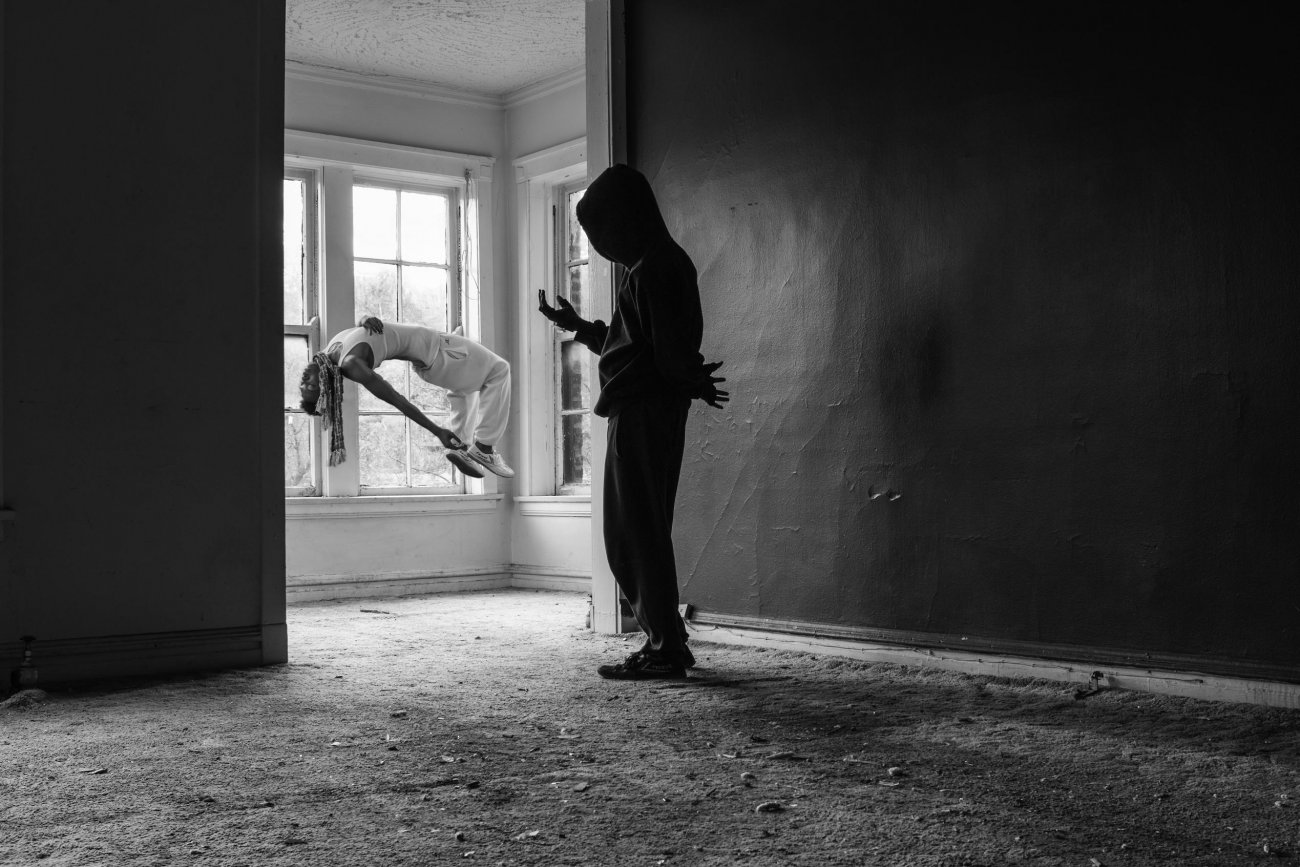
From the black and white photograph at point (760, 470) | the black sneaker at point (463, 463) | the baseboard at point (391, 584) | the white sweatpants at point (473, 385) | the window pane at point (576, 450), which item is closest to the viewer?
the black and white photograph at point (760, 470)

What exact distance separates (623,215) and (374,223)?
13.9ft

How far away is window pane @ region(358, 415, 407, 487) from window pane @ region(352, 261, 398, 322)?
68 cm

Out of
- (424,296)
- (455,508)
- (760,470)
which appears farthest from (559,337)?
(760,470)

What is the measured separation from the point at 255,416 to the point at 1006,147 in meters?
2.77

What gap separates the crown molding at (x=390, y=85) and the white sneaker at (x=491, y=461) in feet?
7.77

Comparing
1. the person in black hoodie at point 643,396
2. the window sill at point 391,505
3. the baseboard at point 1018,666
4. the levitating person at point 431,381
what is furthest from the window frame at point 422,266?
the person in black hoodie at point 643,396

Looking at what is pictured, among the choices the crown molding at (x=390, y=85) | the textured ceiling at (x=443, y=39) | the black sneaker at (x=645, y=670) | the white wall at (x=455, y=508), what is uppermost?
the textured ceiling at (x=443, y=39)

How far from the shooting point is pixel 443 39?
6.99 metres

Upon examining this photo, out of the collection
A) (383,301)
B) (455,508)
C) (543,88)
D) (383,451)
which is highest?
(543,88)

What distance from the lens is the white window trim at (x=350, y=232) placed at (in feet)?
24.1

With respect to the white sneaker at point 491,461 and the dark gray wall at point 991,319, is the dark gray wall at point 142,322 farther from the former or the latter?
the white sneaker at point 491,461

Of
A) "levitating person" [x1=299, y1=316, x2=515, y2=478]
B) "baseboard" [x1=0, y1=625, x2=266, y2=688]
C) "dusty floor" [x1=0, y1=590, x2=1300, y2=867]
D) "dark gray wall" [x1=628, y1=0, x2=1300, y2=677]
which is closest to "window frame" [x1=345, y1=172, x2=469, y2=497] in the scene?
"levitating person" [x1=299, y1=316, x2=515, y2=478]

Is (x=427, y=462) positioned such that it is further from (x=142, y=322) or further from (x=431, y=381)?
(x=142, y=322)

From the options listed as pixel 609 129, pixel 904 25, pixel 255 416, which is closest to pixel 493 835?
pixel 255 416
